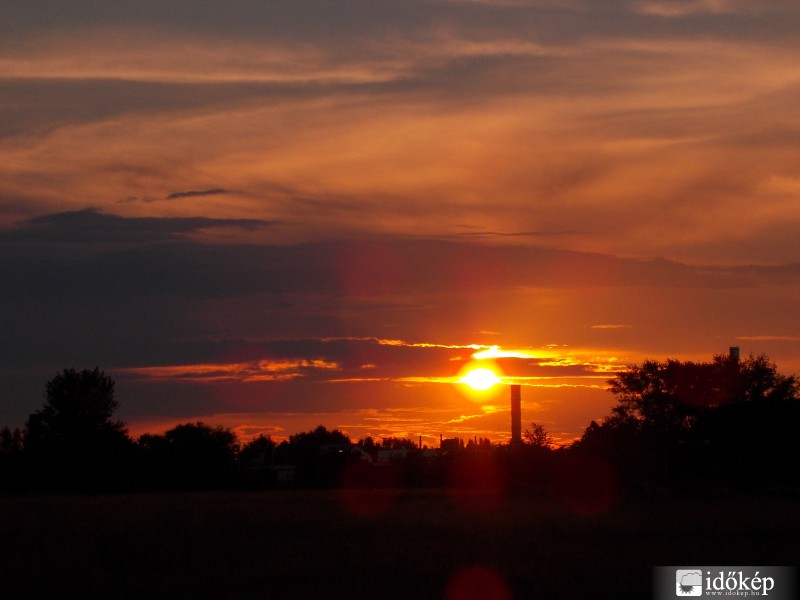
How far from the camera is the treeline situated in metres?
73.1

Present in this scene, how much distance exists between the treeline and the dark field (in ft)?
56.2

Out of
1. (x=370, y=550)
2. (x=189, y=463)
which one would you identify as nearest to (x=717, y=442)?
(x=189, y=463)

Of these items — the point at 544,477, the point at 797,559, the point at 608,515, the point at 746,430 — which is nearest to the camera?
the point at 797,559

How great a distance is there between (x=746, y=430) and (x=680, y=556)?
52.0 meters

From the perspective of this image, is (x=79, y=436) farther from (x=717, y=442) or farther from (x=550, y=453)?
(x=717, y=442)

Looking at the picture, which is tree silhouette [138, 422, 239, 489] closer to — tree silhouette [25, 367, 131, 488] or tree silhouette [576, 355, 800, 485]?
tree silhouette [25, 367, 131, 488]

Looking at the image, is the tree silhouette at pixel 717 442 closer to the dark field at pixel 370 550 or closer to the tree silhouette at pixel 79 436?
the dark field at pixel 370 550

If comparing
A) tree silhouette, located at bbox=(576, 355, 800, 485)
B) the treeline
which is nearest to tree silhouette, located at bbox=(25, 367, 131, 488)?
the treeline

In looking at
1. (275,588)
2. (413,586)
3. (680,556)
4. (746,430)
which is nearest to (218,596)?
(275,588)

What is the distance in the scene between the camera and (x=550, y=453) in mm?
86500

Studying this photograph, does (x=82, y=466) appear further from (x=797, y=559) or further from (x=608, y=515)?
(x=797, y=559)

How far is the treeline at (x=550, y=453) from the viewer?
73.1 metres

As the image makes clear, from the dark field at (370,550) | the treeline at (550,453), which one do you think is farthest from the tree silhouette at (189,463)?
the dark field at (370,550)

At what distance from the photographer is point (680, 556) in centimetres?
2712
